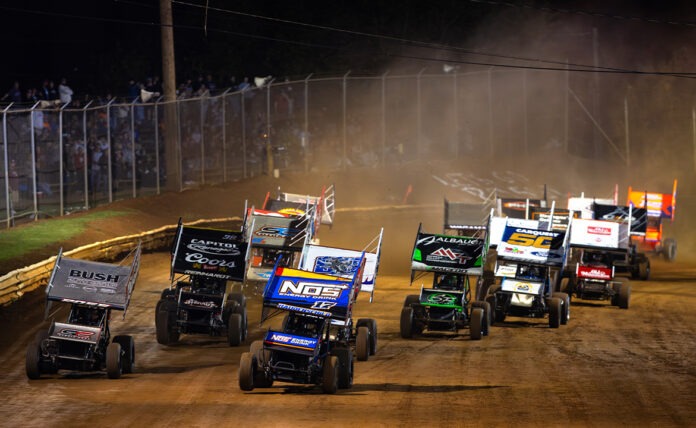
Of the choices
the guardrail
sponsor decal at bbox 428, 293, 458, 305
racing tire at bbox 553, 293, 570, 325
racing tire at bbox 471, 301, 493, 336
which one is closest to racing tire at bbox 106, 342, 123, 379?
the guardrail

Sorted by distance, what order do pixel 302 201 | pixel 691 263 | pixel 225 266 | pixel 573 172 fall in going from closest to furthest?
pixel 225 266 < pixel 302 201 < pixel 691 263 < pixel 573 172

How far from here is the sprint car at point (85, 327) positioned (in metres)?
18.7

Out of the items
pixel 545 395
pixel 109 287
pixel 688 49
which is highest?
pixel 688 49

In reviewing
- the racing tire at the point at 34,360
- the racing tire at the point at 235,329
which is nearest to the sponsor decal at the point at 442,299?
the racing tire at the point at 235,329

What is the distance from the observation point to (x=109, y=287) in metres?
19.4

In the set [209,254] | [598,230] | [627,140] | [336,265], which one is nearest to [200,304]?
[209,254]

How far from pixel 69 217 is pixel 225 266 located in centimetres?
1425

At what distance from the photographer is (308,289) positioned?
1861cm

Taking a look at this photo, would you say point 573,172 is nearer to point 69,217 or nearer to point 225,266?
point 69,217

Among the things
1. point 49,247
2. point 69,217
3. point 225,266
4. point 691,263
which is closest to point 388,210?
point 691,263

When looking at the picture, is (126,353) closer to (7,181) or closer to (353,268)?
(353,268)

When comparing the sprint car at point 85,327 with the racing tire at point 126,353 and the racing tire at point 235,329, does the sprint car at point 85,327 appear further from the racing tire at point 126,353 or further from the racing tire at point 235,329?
the racing tire at point 235,329

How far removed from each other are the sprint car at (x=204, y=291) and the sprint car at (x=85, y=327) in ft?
9.48

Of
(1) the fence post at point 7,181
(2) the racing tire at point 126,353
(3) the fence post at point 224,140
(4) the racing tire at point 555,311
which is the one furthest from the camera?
(3) the fence post at point 224,140
